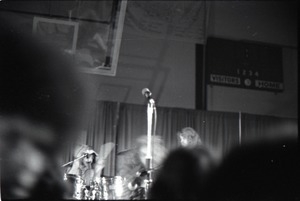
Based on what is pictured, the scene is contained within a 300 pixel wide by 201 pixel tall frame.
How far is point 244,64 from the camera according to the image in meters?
2.58

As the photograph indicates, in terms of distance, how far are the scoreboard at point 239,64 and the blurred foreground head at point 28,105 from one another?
0.98m

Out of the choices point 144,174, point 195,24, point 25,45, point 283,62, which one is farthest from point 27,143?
point 283,62

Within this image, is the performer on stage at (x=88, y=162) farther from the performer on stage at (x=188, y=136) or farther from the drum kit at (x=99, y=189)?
the performer on stage at (x=188, y=136)

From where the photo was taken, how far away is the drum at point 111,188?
1.76m

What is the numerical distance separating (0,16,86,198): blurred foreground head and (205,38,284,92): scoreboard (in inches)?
A: 38.8

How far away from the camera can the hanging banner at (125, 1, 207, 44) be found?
2432 mm

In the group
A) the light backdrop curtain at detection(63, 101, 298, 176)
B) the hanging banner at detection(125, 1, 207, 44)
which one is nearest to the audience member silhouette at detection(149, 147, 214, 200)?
the light backdrop curtain at detection(63, 101, 298, 176)

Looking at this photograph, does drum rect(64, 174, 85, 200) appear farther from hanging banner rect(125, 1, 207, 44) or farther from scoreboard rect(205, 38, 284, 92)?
scoreboard rect(205, 38, 284, 92)

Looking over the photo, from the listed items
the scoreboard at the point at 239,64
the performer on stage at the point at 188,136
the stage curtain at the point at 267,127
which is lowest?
the performer on stage at the point at 188,136

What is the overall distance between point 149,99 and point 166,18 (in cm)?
80

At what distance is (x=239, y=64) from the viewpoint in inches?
101

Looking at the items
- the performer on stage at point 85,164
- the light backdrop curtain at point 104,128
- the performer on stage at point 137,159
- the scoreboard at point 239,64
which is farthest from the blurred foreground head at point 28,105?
the scoreboard at point 239,64

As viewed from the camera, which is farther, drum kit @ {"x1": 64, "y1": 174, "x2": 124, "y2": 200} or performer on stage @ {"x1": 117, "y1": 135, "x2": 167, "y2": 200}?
performer on stage @ {"x1": 117, "y1": 135, "x2": 167, "y2": 200}

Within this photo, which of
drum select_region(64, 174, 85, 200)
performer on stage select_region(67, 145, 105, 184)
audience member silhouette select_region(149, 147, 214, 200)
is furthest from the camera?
performer on stage select_region(67, 145, 105, 184)
